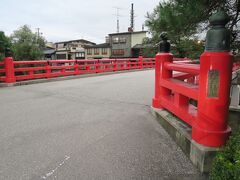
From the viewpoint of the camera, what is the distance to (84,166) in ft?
7.30

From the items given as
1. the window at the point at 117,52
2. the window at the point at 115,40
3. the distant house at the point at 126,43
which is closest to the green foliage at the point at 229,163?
the distant house at the point at 126,43

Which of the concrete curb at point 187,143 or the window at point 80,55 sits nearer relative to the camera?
the concrete curb at point 187,143

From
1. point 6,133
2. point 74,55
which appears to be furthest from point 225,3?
point 74,55

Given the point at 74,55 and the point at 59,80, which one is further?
the point at 74,55

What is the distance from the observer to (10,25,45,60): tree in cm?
2955

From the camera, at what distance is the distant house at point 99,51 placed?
127ft

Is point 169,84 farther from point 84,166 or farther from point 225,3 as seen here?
point 84,166

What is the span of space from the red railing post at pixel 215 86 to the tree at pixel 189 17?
0.91m

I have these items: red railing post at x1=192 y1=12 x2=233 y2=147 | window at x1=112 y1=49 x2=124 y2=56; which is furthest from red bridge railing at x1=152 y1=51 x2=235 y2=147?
window at x1=112 y1=49 x2=124 y2=56

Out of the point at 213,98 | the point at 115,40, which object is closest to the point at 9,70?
the point at 213,98

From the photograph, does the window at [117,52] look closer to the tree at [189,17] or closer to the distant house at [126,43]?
the distant house at [126,43]

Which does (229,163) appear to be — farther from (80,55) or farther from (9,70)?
(80,55)

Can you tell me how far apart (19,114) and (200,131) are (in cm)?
342

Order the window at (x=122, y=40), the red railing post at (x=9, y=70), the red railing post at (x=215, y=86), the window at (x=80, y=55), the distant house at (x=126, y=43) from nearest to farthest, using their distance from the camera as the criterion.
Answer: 1. the red railing post at (x=215, y=86)
2. the red railing post at (x=9, y=70)
3. the distant house at (x=126, y=43)
4. the window at (x=122, y=40)
5. the window at (x=80, y=55)
